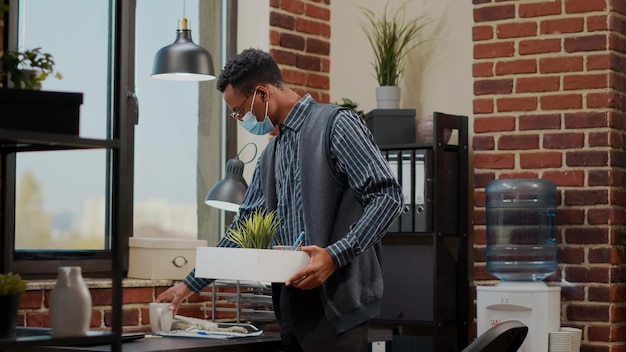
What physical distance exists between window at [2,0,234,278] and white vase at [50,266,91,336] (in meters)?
1.37

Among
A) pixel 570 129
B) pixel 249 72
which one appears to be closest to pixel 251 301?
pixel 249 72

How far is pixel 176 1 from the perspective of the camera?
4.28 meters

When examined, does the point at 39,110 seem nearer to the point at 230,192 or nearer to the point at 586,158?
the point at 230,192

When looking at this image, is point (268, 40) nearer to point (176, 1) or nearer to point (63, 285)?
point (176, 1)

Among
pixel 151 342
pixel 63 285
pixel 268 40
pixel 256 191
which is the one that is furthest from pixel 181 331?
pixel 268 40

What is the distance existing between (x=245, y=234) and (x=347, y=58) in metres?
2.20

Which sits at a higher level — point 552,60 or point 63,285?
point 552,60

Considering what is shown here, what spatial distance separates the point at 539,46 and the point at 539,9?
0.16 meters

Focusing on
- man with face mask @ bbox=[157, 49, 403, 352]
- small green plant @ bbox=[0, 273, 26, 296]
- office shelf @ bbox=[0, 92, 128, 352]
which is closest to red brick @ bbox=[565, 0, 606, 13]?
man with face mask @ bbox=[157, 49, 403, 352]

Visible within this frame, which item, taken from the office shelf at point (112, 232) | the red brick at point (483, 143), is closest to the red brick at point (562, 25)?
the red brick at point (483, 143)

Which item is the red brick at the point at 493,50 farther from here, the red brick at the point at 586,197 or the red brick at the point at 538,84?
the red brick at the point at 586,197

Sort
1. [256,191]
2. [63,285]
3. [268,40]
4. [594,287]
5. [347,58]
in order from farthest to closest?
[347,58] → [268,40] → [594,287] → [256,191] → [63,285]

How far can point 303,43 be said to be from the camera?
4570 mm

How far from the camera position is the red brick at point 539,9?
4.16m
